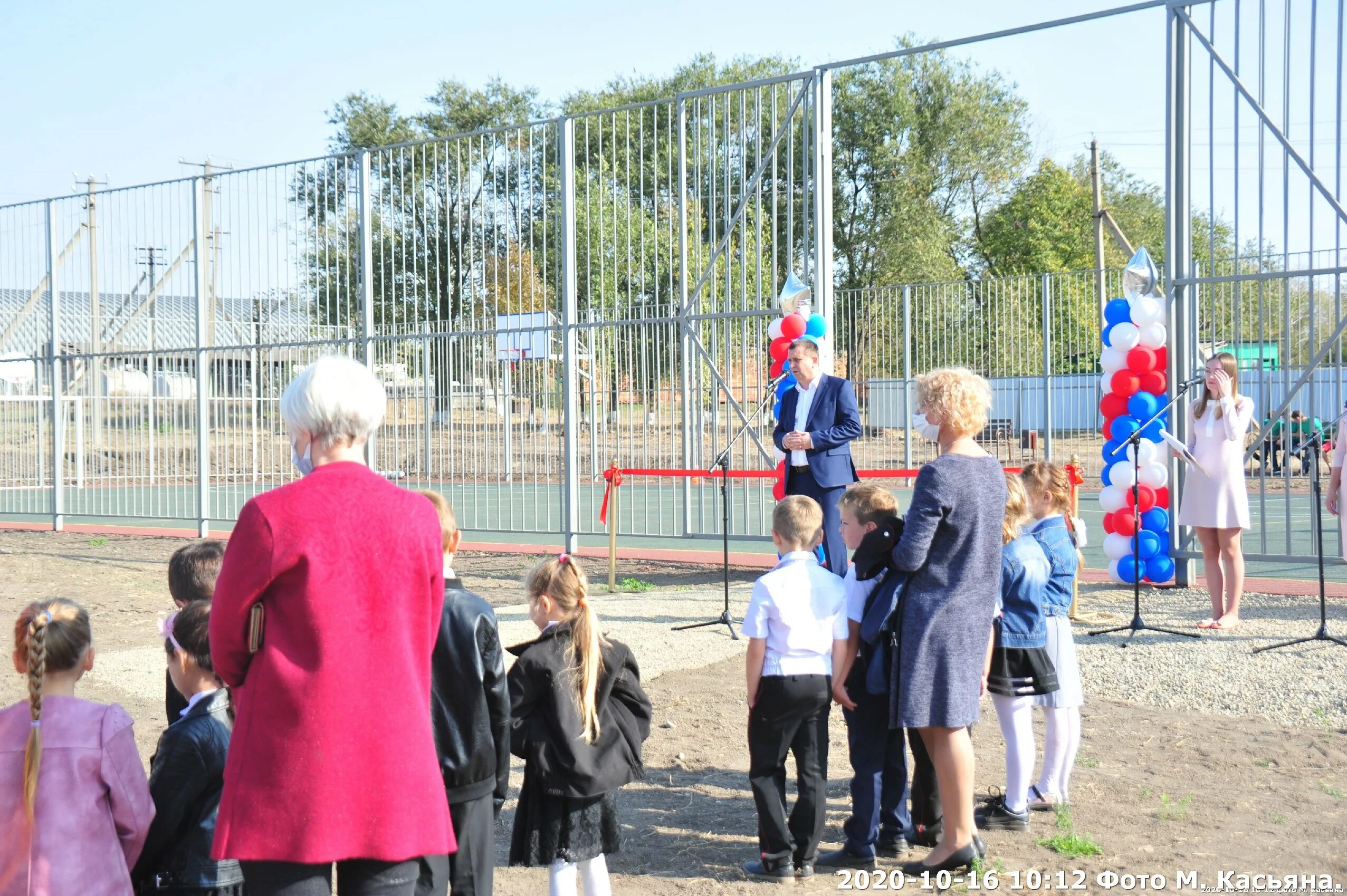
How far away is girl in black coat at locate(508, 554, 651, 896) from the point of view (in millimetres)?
3701

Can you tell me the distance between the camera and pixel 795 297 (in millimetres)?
10781

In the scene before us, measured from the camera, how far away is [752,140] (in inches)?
498

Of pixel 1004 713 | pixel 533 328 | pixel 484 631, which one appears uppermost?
pixel 533 328

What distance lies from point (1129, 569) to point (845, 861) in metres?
6.67

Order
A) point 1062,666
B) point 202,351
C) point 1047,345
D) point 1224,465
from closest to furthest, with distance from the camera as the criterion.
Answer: point 1062,666 < point 1224,465 < point 202,351 < point 1047,345

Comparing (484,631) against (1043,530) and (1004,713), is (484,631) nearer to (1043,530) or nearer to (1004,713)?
(1004,713)

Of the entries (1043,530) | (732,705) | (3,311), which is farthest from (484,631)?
(3,311)

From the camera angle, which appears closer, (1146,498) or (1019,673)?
(1019,673)

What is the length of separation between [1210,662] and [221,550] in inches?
231

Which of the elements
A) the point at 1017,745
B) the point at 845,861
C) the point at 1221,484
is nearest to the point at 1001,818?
the point at 1017,745

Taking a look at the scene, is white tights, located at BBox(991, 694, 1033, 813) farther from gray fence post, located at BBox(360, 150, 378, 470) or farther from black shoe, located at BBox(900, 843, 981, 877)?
gray fence post, located at BBox(360, 150, 378, 470)

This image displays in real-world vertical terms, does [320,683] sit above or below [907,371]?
below

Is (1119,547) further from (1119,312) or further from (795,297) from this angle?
(795,297)

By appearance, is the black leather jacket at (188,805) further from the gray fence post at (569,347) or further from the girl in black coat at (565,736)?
the gray fence post at (569,347)
